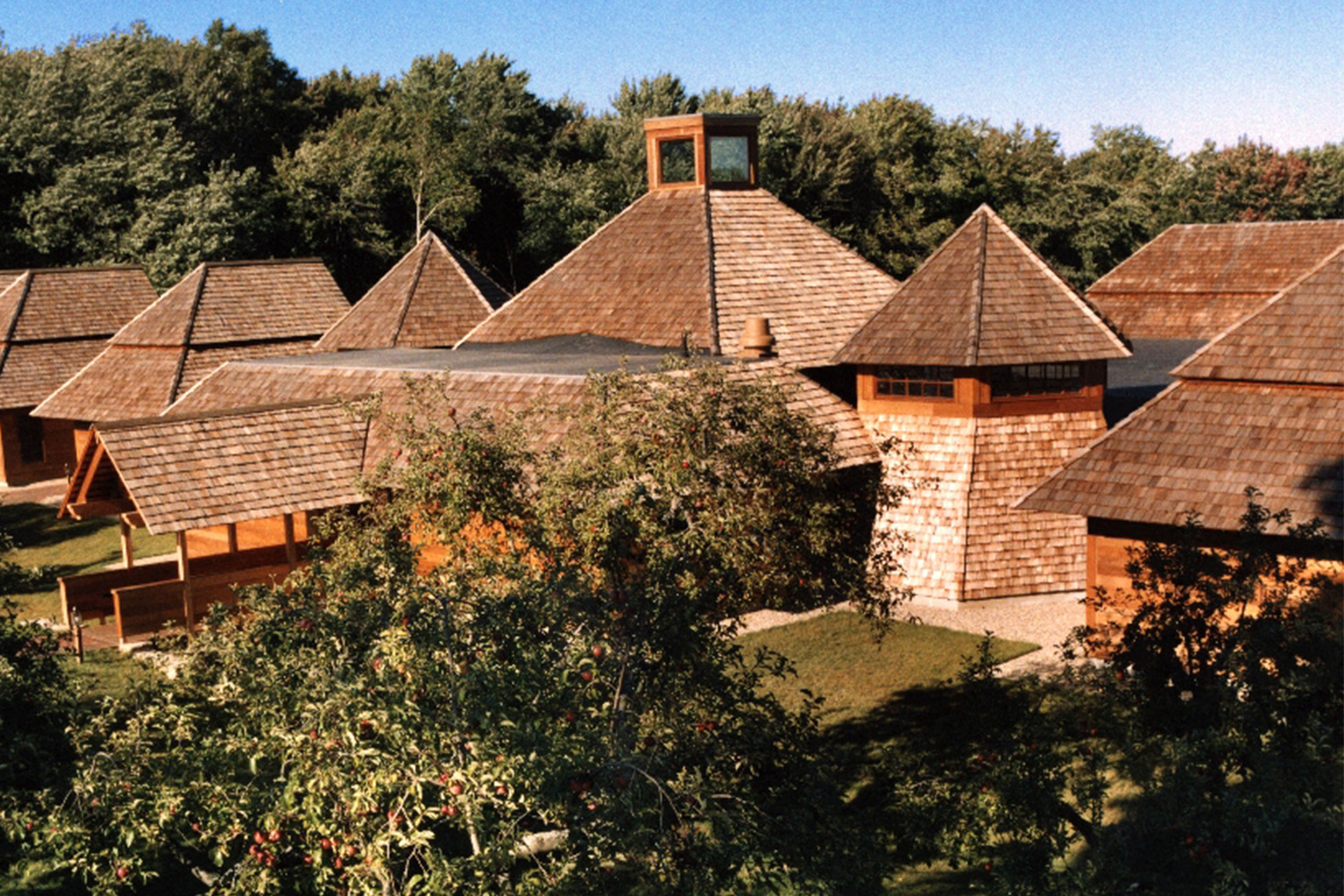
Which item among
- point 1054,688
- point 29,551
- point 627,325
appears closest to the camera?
point 1054,688

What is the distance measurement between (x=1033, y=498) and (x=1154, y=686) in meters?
8.01

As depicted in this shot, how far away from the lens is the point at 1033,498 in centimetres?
1795

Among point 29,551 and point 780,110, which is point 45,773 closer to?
point 29,551

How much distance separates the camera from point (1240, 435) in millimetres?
16766

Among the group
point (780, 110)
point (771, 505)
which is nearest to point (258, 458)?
point (771, 505)

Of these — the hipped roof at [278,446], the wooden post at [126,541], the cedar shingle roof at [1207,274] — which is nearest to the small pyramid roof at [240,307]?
the hipped roof at [278,446]

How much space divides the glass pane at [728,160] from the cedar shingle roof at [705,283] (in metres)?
0.35

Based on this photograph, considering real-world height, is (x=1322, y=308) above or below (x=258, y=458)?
above

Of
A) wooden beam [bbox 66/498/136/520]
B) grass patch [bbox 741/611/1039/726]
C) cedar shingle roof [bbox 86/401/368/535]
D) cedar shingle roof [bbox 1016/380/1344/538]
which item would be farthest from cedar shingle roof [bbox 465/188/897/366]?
wooden beam [bbox 66/498/136/520]

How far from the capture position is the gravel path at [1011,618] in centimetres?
1905

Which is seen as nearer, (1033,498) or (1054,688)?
(1054,688)

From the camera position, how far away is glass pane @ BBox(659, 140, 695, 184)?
2772 cm

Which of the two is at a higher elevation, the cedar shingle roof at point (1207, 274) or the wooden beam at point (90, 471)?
the cedar shingle roof at point (1207, 274)

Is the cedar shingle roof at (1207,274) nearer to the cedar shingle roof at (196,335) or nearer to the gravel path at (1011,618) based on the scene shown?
the gravel path at (1011,618)
